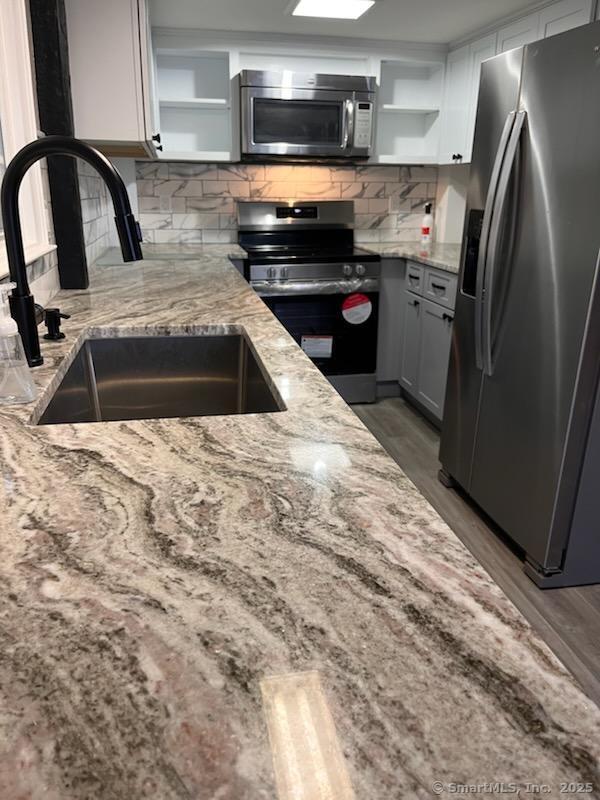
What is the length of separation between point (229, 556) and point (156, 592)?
8cm

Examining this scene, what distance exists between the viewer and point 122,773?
37 cm

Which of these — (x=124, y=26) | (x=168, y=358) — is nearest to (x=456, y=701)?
(x=168, y=358)

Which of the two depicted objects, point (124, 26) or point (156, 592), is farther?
point (124, 26)

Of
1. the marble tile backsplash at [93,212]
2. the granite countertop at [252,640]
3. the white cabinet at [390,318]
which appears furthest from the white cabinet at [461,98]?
the granite countertop at [252,640]

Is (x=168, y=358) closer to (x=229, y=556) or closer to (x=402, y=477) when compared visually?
(x=402, y=477)

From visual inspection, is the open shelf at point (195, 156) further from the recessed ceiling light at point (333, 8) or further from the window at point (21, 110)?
the window at point (21, 110)

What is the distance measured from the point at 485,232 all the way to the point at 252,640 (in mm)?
1984

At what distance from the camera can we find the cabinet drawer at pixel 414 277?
3.50 m

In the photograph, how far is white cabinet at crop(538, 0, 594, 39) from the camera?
2.61m

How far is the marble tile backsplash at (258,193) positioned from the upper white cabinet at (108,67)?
1.48 metres

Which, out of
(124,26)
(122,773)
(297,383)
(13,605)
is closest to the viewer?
(122,773)

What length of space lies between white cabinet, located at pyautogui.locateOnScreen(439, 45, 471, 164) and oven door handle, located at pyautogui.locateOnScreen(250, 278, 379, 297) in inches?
36.5

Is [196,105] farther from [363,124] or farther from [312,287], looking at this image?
[312,287]

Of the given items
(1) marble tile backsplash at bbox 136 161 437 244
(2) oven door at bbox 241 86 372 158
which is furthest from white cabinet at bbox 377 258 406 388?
(2) oven door at bbox 241 86 372 158
